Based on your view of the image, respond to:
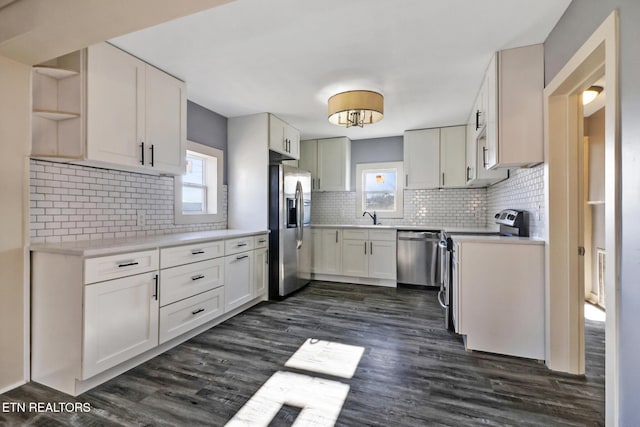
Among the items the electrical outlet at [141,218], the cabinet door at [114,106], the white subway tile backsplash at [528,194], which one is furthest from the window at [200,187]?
the white subway tile backsplash at [528,194]

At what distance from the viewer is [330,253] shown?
183 inches

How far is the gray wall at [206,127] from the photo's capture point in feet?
11.0

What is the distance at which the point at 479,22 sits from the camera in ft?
6.41

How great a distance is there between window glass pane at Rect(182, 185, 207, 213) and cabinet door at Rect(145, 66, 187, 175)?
585 millimetres

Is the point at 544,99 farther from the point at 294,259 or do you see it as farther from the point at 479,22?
the point at 294,259

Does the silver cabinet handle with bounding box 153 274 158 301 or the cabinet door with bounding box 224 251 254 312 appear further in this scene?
the cabinet door with bounding box 224 251 254 312

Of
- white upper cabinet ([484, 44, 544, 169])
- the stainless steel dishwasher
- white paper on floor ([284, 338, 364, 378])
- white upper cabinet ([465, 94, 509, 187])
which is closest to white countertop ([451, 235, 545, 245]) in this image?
white upper cabinet ([484, 44, 544, 169])

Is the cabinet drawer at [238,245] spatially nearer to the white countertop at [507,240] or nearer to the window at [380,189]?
the white countertop at [507,240]

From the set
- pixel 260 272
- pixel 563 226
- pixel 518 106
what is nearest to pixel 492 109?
pixel 518 106

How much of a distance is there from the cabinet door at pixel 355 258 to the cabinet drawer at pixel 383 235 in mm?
139

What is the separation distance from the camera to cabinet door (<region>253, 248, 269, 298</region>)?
3443 mm

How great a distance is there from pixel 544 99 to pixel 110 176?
11.4 ft

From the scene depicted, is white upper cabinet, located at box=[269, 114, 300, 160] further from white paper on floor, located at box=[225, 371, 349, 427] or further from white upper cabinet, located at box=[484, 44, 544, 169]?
white paper on floor, located at box=[225, 371, 349, 427]

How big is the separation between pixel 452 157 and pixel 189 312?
391cm
